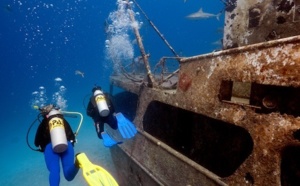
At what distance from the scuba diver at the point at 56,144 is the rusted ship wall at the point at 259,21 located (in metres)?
2.90

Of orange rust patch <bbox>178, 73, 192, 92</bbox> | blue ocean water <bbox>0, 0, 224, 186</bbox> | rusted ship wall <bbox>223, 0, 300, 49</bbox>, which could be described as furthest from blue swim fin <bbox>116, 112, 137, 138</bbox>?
blue ocean water <bbox>0, 0, 224, 186</bbox>

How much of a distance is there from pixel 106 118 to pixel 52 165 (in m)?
1.23

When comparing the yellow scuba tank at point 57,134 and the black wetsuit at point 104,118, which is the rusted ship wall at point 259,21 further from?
the yellow scuba tank at point 57,134

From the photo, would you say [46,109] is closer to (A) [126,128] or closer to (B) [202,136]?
(A) [126,128]

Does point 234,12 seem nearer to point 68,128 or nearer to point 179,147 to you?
point 179,147

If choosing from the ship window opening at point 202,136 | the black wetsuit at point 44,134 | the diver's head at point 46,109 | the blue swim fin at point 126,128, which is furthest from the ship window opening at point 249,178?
the diver's head at point 46,109

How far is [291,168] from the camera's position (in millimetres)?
2510

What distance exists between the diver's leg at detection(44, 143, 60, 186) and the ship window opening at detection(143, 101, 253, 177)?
168 cm

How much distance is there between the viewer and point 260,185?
2246 millimetres

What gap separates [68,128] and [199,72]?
2537 mm

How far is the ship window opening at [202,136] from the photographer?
11.4 ft

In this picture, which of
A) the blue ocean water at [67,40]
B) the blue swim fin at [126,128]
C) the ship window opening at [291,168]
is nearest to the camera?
the ship window opening at [291,168]

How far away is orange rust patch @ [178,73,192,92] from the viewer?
3209 millimetres

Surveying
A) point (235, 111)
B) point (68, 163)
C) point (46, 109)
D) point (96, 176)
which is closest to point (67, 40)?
point (46, 109)
